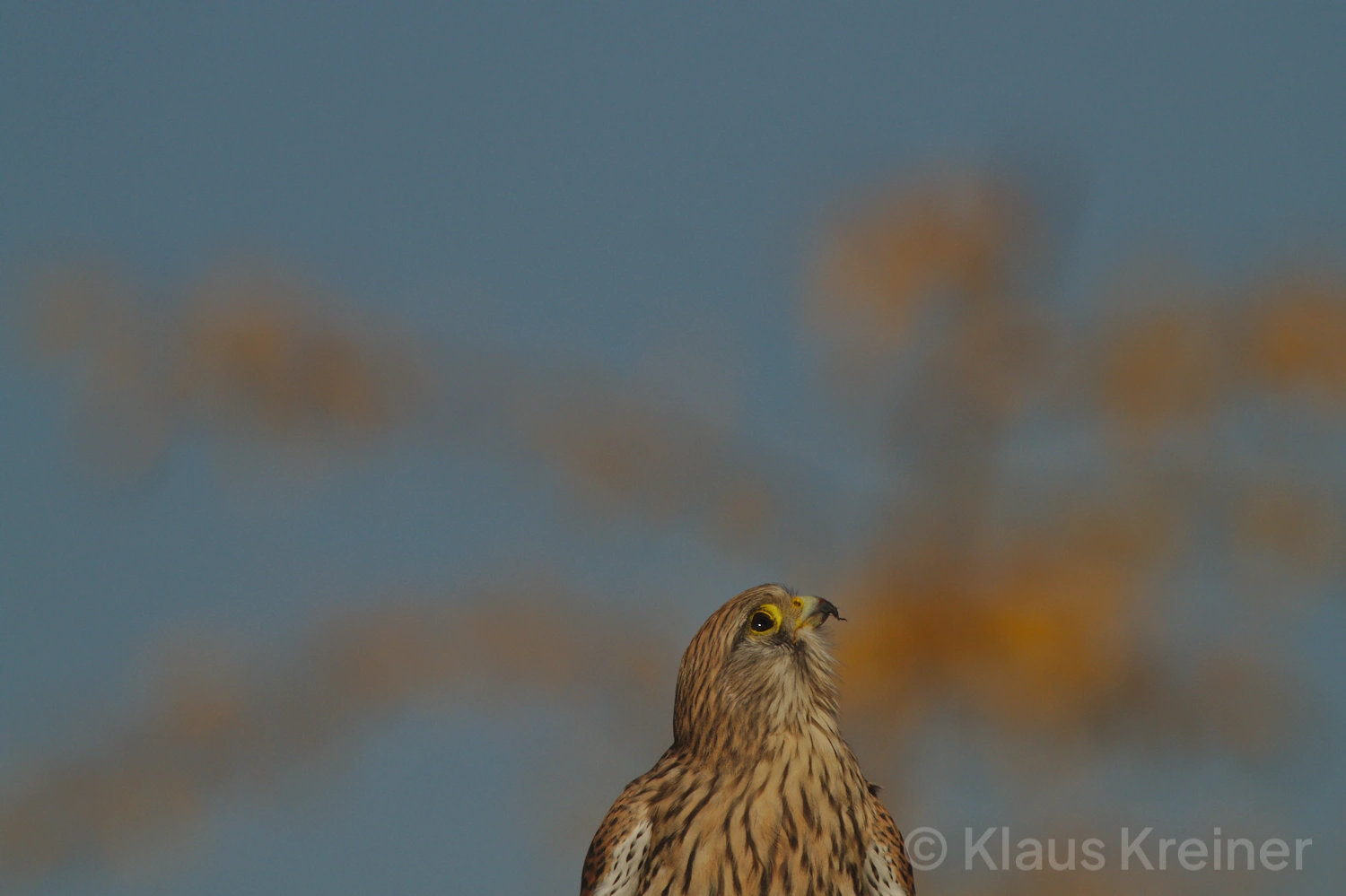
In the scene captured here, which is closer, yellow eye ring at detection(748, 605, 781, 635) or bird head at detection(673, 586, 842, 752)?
bird head at detection(673, 586, 842, 752)

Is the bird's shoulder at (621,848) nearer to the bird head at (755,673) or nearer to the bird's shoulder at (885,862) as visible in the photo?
the bird head at (755,673)

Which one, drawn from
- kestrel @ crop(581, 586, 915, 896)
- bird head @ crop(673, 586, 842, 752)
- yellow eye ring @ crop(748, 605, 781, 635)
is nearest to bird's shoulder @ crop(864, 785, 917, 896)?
kestrel @ crop(581, 586, 915, 896)

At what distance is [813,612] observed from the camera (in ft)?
17.6

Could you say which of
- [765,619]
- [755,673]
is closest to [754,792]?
[755,673]

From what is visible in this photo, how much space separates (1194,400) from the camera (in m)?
11.4

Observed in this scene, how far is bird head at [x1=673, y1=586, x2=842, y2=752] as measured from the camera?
503 cm

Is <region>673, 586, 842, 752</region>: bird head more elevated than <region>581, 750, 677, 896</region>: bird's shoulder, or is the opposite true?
<region>673, 586, 842, 752</region>: bird head

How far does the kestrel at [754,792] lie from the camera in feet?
15.4

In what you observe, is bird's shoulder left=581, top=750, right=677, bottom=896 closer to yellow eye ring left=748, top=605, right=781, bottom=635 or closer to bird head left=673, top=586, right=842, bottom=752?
bird head left=673, top=586, right=842, bottom=752

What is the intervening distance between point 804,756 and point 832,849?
0.33m

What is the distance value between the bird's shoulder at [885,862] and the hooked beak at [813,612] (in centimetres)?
65

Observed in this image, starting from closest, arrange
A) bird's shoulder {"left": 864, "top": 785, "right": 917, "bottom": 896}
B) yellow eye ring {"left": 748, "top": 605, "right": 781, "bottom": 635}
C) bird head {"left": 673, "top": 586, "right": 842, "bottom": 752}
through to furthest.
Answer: bird's shoulder {"left": 864, "top": 785, "right": 917, "bottom": 896}
bird head {"left": 673, "top": 586, "right": 842, "bottom": 752}
yellow eye ring {"left": 748, "top": 605, "right": 781, "bottom": 635}

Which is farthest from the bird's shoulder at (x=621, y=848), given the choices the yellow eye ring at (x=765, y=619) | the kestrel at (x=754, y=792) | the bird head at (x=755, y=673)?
the yellow eye ring at (x=765, y=619)

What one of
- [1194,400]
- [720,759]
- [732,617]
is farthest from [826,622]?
[1194,400]
